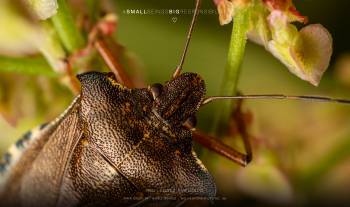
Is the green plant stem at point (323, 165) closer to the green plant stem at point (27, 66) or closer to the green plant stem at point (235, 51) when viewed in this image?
the green plant stem at point (235, 51)

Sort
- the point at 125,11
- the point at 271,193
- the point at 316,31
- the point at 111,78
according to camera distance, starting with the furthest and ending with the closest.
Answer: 1. the point at 125,11
2. the point at 271,193
3. the point at 111,78
4. the point at 316,31

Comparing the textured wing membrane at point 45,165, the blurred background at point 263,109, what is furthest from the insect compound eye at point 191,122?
the textured wing membrane at point 45,165

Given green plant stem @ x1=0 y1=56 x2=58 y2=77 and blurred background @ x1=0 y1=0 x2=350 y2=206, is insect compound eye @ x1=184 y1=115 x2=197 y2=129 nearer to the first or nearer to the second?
blurred background @ x1=0 y1=0 x2=350 y2=206

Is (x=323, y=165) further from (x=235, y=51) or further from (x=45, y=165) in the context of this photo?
(x=45, y=165)

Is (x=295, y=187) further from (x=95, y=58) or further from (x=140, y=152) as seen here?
(x=95, y=58)

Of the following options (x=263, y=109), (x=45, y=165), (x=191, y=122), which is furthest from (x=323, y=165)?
(x=45, y=165)

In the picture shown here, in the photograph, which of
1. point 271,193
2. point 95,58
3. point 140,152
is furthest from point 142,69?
point 271,193

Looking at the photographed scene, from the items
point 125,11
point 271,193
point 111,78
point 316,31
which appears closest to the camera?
point 316,31
